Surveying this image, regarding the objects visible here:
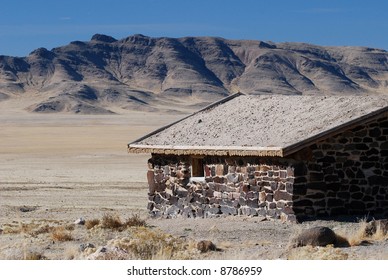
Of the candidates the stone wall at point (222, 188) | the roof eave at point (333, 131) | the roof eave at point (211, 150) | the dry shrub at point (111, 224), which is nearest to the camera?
the dry shrub at point (111, 224)

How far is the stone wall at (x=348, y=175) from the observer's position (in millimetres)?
17109

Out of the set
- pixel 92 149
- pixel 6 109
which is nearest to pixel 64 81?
pixel 6 109

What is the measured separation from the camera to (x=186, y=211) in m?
19.7

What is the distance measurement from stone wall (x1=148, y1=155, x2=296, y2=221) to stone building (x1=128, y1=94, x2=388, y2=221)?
2 centimetres

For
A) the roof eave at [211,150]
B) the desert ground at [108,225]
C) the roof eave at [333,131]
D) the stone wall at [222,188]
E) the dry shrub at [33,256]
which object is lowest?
the desert ground at [108,225]

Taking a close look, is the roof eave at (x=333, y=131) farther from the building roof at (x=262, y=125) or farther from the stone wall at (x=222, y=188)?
the stone wall at (x=222, y=188)

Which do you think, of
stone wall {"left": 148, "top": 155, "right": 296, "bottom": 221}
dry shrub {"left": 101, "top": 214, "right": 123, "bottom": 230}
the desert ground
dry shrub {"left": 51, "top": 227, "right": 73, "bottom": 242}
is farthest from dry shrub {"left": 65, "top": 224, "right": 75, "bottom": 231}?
stone wall {"left": 148, "top": 155, "right": 296, "bottom": 221}

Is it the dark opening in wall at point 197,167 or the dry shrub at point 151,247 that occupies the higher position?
the dark opening in wall at point 197,167

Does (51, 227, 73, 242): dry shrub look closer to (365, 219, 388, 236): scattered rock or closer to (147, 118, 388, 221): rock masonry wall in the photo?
(147, 118, 388, 221): rock masonry wall

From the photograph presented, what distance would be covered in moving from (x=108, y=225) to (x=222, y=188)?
10.2 ft

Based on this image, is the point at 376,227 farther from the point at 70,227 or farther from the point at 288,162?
the point at 70,227

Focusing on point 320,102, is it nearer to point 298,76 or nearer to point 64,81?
point 64,81

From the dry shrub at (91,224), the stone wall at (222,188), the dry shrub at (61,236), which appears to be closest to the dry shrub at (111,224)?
the dry shrub at (91,224)

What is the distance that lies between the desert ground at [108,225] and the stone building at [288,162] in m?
0.54
